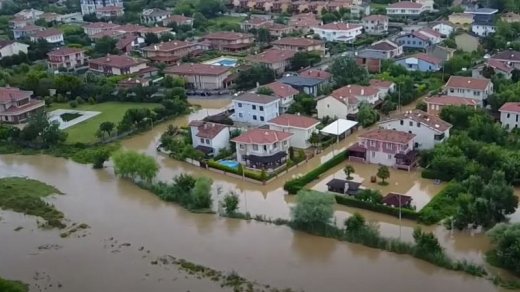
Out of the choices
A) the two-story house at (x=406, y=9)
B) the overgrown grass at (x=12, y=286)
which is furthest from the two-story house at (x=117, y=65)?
the overgrown grass at (x=12, y=286)

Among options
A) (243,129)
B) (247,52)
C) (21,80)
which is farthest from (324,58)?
(21,80)

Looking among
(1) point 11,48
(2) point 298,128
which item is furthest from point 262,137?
(1) point 11,48

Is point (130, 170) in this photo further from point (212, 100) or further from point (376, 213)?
point (212, 100)

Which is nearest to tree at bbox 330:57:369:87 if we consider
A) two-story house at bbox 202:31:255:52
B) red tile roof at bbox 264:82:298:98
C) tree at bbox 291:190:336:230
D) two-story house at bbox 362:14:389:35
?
red tile roof at bbox 264:82:298:98

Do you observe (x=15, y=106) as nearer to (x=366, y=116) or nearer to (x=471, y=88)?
(x=366, y=116)

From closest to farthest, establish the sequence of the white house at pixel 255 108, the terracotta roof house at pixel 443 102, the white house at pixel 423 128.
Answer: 1. the white house at pixel 423 128
2. the terracotta roof house at pixel 443 102
3. the white house at pixel 255 108

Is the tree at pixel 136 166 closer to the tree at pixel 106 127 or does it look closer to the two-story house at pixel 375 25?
the tree at pixel 106 127
